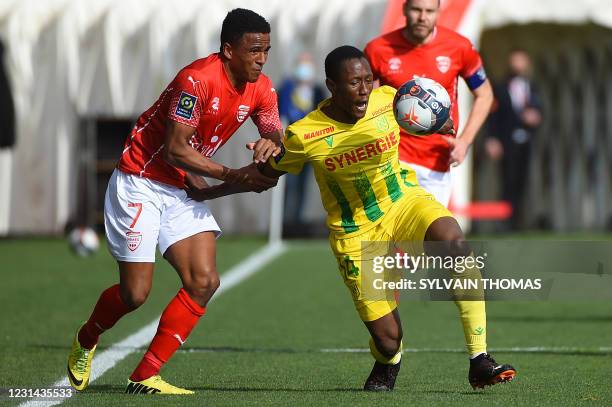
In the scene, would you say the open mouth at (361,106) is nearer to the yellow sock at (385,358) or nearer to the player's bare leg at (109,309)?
the yellow sock at (385,358)

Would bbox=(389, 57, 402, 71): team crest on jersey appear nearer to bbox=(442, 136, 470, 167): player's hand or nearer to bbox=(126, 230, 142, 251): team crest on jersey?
bbox=(442, 136, 470, 167): player's hand

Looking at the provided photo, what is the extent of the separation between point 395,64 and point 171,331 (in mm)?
2948

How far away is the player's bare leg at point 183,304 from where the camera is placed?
7836 millimetres

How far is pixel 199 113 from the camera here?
7789 millimetres

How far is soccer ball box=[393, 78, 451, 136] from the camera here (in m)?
7.82

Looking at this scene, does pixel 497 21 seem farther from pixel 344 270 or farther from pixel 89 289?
pixel 344 270

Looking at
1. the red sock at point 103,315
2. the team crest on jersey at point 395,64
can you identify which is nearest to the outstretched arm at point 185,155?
the red sock at point 103,315

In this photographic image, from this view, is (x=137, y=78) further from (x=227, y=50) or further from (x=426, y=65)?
(x=227, y=50)

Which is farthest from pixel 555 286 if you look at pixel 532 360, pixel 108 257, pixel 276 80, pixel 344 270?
pixel 276 80

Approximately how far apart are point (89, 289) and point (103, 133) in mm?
8196

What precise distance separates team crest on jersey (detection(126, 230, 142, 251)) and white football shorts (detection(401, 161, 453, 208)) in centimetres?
→ 269

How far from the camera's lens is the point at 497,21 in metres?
19.9

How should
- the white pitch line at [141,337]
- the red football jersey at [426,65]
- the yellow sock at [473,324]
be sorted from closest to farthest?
the yellow sock at [473,324] < the white pitch line at [141,337] < the red football jersey at [426,65]

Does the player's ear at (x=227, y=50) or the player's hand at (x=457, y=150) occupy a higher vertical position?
the player's ear at (x=227, y=50)
